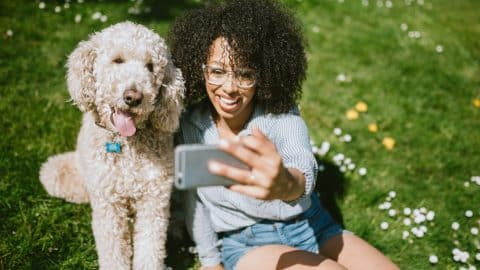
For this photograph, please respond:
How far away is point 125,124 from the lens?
7.82 ft

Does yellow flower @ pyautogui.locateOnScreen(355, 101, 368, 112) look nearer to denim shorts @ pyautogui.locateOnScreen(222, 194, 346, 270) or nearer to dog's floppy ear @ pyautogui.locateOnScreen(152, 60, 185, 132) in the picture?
denim shorts @ pyautogui.locateOnScreen(222, 194, 346, 270)

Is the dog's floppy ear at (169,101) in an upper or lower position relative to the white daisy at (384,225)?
upper

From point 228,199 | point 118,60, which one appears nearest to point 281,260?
point 228,199

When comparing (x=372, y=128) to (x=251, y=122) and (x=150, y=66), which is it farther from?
(x=150, y=66)

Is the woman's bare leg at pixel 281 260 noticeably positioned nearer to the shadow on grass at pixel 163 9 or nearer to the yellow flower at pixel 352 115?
the yellow flower at pixel 352 115

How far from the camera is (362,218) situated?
142 inches

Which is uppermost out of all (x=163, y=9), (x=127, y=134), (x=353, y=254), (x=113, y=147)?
(x=163, y=9)

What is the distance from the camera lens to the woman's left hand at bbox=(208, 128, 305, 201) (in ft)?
5.32

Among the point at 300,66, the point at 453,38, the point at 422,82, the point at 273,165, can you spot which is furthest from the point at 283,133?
the point at 453,38

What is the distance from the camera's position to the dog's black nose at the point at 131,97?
2.25 metres

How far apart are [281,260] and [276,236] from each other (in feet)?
0.81

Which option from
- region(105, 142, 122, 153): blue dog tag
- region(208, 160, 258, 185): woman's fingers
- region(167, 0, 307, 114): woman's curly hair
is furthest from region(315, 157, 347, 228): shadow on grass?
region(208, 160, 258, 185): woman's fingers

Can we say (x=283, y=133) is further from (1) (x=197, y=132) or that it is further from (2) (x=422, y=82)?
(2) (x=422, y=82)

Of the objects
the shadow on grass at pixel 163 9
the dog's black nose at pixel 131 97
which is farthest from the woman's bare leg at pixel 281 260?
the shadow on grass at pixel 163 9
